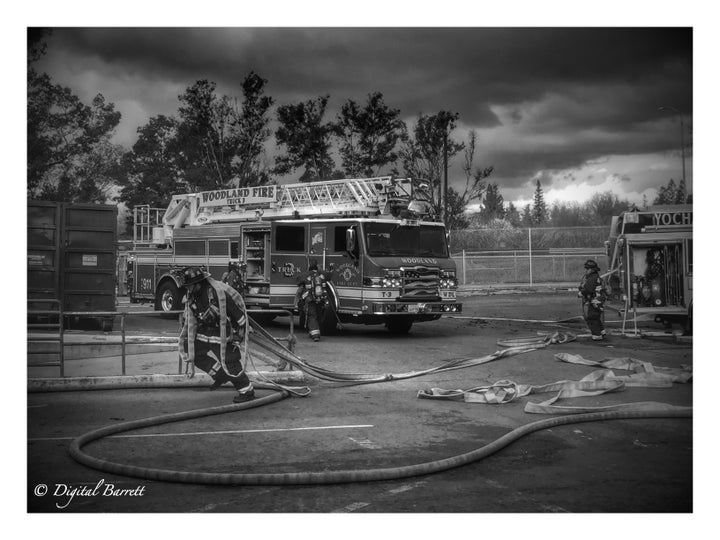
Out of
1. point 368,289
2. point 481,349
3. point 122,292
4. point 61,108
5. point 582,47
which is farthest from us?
point 122,292

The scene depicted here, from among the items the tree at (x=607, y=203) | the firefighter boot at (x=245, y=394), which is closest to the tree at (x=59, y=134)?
the firefighter boot at (x=245, y=394)

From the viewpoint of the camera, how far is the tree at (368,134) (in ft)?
33.4

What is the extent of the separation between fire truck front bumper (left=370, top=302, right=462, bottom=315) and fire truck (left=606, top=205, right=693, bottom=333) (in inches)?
136

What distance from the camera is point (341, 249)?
1500 centimetres

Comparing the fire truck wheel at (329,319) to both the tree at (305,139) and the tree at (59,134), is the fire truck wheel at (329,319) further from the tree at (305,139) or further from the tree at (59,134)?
the tree at (59,134)

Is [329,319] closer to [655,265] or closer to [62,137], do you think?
[655,265]

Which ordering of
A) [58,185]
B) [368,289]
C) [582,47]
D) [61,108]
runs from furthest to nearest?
1. [368,289]
2. [58,185]
3. [61,108]
4. [582,47]

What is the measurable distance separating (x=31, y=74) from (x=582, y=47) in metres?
4.61

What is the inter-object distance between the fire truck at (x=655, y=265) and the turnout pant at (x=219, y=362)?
917 centimetres

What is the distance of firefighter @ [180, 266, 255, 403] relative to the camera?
323 inches
